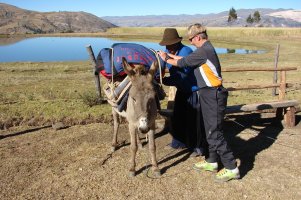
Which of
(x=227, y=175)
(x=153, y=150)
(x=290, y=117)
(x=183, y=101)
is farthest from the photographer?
(x=290, y=117)

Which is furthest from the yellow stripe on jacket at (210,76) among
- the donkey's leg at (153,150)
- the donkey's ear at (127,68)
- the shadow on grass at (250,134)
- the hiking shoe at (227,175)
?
the shadow on grass at (250,134)

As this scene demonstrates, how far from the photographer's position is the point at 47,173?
20.0ft

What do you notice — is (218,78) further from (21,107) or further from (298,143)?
(21,107)

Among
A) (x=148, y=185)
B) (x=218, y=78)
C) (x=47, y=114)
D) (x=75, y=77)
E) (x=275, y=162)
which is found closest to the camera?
(x=218, y=78)

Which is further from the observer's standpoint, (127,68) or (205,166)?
(205,166)

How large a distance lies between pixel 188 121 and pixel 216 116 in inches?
61.6

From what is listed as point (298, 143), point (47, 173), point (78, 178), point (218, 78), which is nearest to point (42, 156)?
point (47, 173)

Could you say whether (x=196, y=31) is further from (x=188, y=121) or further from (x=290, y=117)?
(x=290, y=117)

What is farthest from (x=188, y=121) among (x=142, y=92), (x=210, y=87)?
(x=142, y=92)

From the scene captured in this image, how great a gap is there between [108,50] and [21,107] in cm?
542

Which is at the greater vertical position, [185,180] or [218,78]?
[218,78]

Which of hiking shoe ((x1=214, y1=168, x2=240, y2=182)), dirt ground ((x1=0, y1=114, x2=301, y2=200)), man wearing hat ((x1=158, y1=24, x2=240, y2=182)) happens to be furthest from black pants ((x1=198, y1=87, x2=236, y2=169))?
dirt ground ((x1=0, y1=114, x2=301, y2=200))

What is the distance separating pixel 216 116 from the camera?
5332mm

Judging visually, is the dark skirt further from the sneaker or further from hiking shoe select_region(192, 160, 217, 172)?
hiking shoe select_region(192, 160, 217, 172)
